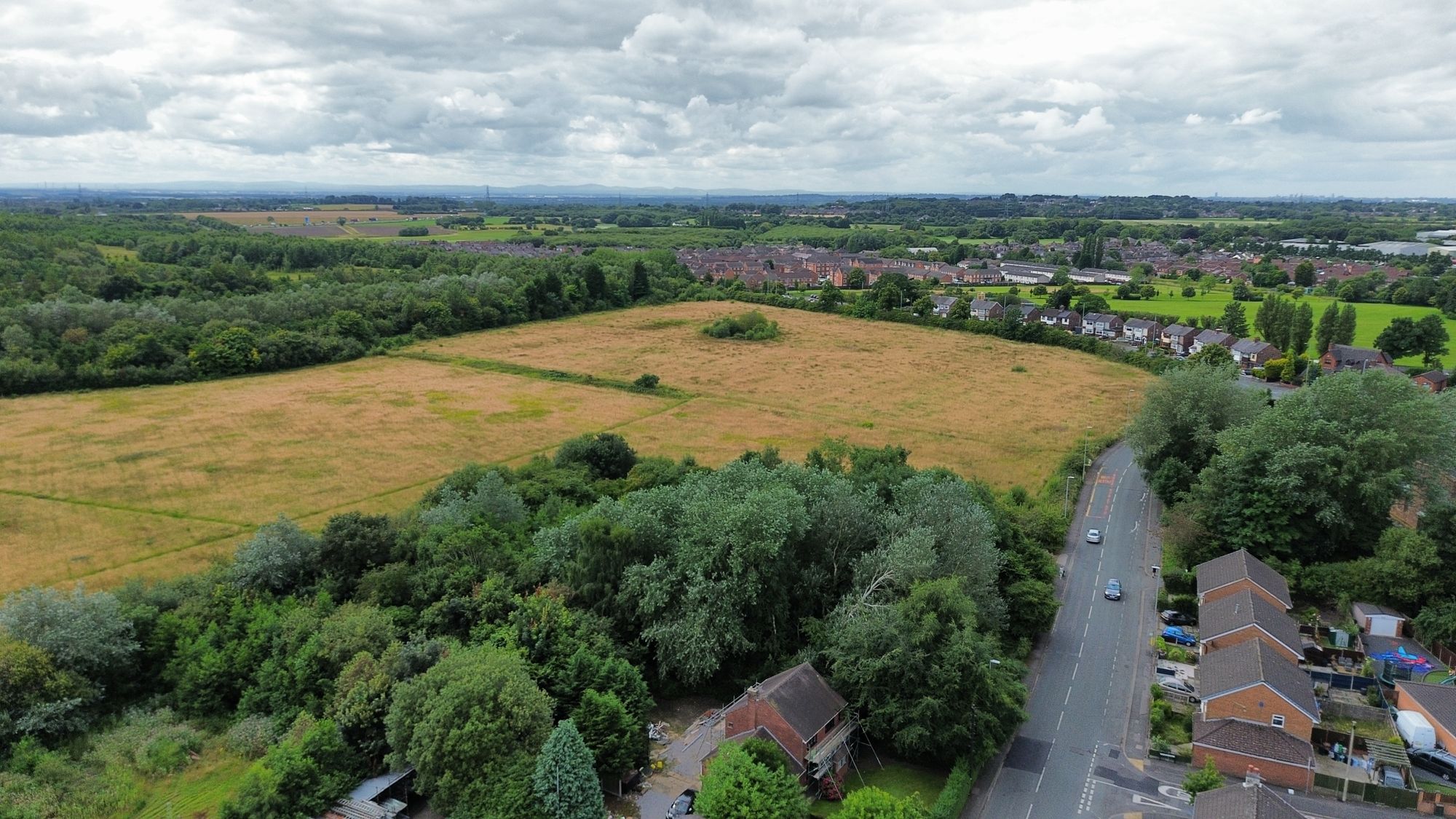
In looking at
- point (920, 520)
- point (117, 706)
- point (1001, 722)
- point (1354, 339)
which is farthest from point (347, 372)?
point (1354, 339)

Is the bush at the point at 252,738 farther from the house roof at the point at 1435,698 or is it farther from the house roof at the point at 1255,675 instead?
the house roof at the point at 1435,698

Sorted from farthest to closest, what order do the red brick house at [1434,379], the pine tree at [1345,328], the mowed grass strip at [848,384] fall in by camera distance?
the pine tree at [1345,328], the red brick house at [1434,379], the mowed grass strip at [848,384]

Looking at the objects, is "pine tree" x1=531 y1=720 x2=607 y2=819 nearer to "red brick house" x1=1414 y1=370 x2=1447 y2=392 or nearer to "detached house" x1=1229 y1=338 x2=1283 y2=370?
"red brick house" x1=1414 y1=370 x2=1447 y2=392

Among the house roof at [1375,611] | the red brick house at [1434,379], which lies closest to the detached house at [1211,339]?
the red brick house at [1434,379]

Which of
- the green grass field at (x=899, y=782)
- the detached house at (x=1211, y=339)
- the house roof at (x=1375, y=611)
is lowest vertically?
the green grass field at (x=899, y=782)

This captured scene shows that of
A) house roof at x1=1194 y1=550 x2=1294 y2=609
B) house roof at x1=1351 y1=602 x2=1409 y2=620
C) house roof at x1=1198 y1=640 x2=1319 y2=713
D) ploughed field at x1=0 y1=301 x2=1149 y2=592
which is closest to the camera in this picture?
house roof at x1=1198 y1=640 x2=1319 y2=713

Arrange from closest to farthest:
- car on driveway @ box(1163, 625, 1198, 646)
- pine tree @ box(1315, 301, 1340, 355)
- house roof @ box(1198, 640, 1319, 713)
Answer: house roof @ box(1198, 640, 1319, 713)
car on driveway @ box(1163, 625, 1198, 646)
pine tree @ box(1315, 301, 1340, 355)

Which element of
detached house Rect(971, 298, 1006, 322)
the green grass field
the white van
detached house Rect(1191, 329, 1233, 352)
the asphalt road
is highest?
detached house Rect(971, 298, 1006, 322)

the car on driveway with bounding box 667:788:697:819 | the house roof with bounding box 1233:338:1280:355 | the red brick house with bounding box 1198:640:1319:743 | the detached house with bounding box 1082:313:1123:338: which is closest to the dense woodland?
the car on driveway with bounding box 667:788:697:819
